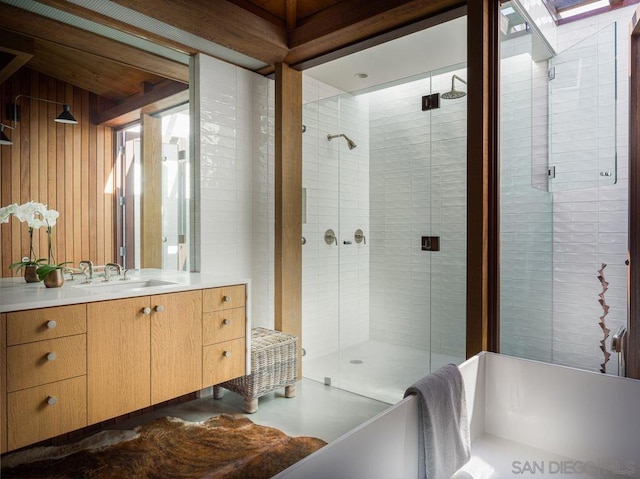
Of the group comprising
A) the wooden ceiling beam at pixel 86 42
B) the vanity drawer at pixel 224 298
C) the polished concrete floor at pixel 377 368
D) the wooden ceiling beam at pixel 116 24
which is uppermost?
the wooden ceiling beam at pixel 116 24

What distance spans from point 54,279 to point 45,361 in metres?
0.48

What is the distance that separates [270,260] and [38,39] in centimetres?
202

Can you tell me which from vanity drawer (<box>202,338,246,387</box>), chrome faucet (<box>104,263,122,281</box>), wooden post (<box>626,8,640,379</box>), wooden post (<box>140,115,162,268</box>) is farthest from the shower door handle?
wooden post (<box>626,8,640,379</box>)

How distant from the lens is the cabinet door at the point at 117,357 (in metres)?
1.99

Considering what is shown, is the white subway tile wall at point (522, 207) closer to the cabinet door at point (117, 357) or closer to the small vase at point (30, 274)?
the cabinet door at point (117, 357)

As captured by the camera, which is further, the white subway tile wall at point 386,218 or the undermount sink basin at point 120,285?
the white subway tile wall at point 386,218

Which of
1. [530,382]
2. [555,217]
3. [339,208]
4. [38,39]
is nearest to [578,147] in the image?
[555,217]

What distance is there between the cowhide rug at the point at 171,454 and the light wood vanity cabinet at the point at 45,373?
1.02 feet

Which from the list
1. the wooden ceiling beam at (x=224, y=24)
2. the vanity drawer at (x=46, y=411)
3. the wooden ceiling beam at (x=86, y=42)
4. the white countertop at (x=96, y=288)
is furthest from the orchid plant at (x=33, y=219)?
the wooden ceiling beam at (x=224, y=24)

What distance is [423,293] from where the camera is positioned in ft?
9.57

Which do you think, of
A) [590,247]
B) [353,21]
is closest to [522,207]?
[590,247]

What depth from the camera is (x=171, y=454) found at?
7.27 feet

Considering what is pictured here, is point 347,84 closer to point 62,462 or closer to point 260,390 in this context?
point 260,390

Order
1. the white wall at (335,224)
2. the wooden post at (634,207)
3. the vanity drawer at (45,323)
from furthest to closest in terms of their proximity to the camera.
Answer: the white wall at (335,224), the wooden post at (634,207), the vanity drawer at (45,323)
